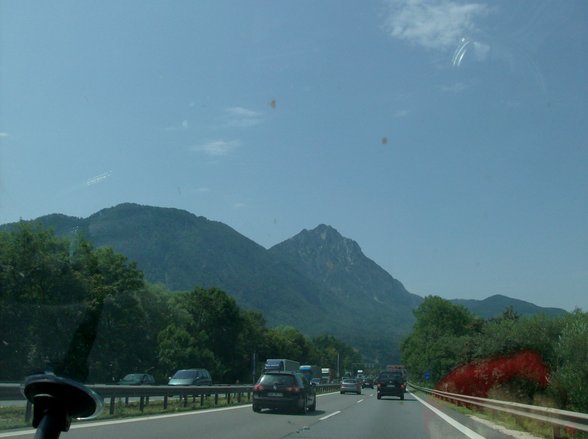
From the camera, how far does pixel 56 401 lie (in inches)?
163

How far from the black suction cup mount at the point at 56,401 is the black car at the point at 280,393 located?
21.8m

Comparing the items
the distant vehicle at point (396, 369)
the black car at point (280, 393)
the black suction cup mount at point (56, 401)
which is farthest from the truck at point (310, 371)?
the black suction cup mount at point (56, 401)

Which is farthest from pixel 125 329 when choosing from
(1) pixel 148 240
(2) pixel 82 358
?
(1) pixel 148 240

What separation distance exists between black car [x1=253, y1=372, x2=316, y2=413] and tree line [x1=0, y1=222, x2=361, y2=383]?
1602cm

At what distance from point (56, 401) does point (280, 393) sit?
21.9 metres

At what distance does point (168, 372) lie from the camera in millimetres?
79562

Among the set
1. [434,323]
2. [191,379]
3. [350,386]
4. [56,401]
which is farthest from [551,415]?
[434,323]

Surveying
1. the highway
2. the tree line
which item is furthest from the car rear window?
the highway

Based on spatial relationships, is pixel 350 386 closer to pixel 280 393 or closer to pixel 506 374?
pixel 506 374

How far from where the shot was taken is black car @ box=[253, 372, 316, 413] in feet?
83.3

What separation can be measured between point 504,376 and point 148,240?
133699 millimetres

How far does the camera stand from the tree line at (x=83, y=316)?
172 ft

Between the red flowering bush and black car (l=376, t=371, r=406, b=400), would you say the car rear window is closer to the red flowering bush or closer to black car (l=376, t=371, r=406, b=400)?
black car (l=376, t=371, r=406, b=400)

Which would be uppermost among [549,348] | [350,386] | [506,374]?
[549,348]
